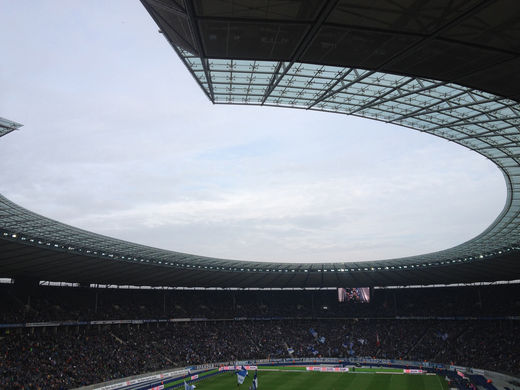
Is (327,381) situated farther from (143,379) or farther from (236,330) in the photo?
(236,330)

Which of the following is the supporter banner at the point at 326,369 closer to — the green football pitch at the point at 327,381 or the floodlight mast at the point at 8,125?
the green football pitch at the point at 327,381

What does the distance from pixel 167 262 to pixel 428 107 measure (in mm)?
48416

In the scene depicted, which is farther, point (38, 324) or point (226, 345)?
point (226, 345)

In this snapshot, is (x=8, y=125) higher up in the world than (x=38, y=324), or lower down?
higher up

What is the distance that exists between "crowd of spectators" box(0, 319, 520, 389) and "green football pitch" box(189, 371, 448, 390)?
11049mm

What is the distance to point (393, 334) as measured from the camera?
262 feet

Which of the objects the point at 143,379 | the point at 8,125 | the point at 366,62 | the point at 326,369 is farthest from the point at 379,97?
the point at 326,369

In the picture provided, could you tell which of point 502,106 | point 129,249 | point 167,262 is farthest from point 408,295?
point 502,106

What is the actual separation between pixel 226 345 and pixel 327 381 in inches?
1025

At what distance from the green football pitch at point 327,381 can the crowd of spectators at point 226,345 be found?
11049mm

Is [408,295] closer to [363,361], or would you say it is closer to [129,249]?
[363,361]

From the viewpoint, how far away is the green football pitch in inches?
1921

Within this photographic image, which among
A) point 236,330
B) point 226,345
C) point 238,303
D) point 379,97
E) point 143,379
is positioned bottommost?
point 143,379

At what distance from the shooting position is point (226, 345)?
74938mm
